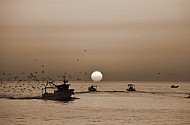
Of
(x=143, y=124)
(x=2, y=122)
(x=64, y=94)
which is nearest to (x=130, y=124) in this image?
(x=143, y=124)

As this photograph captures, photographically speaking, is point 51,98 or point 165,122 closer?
point 165,122

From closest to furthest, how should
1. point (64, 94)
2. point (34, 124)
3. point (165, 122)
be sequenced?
point (34, 124) < point (165, 122) < point (64, 94)

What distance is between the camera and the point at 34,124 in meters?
62.8

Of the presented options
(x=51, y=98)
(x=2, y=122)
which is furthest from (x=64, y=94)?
(x=2, y=122)

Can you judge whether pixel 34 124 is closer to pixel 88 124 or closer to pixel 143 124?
pixel 88 124

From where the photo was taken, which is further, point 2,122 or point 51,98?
point 51,98

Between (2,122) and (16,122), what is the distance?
240cm

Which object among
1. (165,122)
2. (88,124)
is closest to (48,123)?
(88,124)

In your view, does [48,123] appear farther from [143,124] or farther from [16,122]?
[143,124]

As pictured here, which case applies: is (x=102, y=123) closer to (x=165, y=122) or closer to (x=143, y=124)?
(x=143, y=124)

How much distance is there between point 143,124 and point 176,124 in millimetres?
5745

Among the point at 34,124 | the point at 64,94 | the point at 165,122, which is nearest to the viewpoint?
the point at 34,124

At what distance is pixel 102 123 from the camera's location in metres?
64.6

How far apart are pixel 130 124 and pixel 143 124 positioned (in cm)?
211
